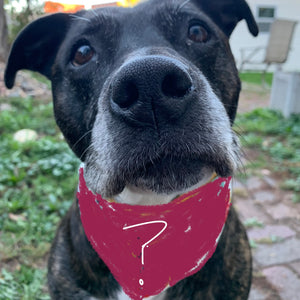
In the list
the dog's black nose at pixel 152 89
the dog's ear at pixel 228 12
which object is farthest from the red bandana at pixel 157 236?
the dog's ear at pixel 228 12

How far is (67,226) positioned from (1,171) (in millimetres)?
1892

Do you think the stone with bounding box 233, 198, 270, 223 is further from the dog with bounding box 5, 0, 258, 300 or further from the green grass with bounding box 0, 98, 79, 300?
the green grass with bounding box 0, 98, 79, 300

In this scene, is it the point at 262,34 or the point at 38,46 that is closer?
the point at 38,46

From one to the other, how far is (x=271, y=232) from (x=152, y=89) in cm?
255

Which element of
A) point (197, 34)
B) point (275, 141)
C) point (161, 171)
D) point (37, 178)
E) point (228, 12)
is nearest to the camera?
point (161, 171)

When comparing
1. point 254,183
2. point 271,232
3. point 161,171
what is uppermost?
point 161,171

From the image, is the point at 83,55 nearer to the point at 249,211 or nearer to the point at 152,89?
the point at 152,89

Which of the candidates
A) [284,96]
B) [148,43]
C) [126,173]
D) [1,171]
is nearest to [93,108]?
[148,43]

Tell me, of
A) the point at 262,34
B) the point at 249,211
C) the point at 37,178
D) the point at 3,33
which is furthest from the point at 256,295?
the point at 262,34

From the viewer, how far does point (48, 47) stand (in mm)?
2357

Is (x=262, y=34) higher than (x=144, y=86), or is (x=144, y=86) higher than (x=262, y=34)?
(x=144, y=86)

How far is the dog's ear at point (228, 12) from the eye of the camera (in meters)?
2.16

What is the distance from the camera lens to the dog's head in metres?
1.23

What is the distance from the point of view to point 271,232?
10.7ft
